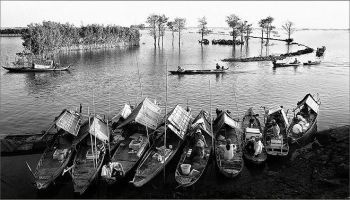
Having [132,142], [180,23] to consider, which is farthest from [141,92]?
[180,23]

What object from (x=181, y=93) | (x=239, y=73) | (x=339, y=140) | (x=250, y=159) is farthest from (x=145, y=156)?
(x=239, y=73)

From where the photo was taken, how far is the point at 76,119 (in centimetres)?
2681

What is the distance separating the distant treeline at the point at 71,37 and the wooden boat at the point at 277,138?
6228 centimetres

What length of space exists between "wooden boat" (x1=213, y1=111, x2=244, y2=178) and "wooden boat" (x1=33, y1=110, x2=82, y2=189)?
10.4m

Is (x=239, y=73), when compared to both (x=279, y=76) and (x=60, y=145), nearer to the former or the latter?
(x=279, y=76)

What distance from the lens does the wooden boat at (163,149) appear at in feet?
66.0

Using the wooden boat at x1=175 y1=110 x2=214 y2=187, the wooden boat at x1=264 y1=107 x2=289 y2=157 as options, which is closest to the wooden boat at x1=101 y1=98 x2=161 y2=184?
the wooden boat at x1=175 y1=110 x2=214 y2=187

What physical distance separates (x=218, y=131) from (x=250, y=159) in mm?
4587

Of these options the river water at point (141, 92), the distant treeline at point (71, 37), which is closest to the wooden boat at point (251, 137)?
the river water at point (141, 92)

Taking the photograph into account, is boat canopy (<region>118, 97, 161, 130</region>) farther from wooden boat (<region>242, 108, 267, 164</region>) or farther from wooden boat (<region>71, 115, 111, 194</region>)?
wooden boat (<region>242, 108, 267, 164</region>)

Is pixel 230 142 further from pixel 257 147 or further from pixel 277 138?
pixel 277 138

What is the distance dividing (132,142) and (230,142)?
290 inches

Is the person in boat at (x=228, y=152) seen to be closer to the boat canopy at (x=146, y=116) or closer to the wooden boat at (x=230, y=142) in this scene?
the wooden boat at (x=230, y=142)

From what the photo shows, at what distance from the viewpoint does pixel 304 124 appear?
2795 cm
